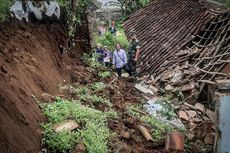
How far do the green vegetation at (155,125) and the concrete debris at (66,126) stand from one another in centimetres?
212

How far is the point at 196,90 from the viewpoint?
11461 millimetres

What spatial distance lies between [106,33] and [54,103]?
1191 centimetres

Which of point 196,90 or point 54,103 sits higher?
point 54,103

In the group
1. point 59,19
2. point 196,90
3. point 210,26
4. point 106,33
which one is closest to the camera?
point 196,90

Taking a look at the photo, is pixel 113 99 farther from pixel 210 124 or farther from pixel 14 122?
pixel 14 122

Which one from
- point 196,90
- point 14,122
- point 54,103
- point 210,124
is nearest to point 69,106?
point 54,103

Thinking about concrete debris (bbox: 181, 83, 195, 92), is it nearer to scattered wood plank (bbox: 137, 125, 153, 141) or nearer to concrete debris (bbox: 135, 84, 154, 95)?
concrete debris (bbox: 135, 84, 154, 95)

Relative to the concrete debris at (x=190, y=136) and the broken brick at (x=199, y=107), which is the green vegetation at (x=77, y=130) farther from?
the broken brick at (x=199, y=107)

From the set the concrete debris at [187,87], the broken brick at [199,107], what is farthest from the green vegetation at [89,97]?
the concrete debris at [187,87]

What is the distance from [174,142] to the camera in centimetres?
860

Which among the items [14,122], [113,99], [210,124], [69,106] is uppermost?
[14,122]

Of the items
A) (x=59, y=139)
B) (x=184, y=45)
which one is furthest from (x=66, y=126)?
(x=184, y=45)

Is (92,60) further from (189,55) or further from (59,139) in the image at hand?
(59,139)

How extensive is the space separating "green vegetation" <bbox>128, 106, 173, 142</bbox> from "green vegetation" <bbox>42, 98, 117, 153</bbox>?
105 centimetres
